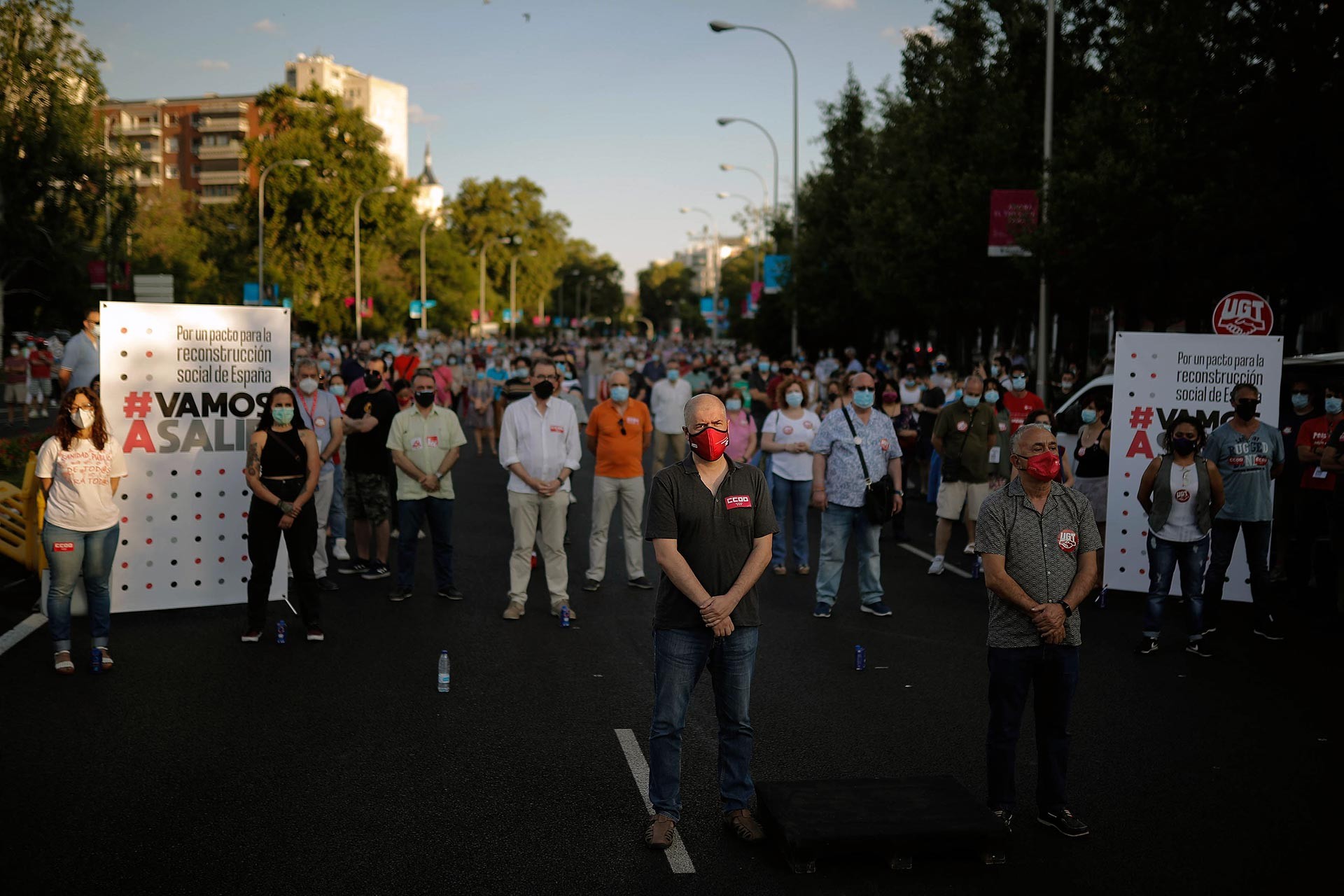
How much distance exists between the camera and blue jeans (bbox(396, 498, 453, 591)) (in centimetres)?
1111

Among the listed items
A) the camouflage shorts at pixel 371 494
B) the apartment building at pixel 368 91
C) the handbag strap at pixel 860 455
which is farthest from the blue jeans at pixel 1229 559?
the apartment building at pixel 368 91

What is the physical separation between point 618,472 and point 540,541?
1.33 meters

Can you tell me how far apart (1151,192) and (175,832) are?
17059mm

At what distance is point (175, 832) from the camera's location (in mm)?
5625

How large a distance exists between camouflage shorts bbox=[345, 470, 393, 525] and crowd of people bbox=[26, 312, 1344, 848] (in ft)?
0.06

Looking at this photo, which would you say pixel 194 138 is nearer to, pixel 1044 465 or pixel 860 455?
pixel 860 455

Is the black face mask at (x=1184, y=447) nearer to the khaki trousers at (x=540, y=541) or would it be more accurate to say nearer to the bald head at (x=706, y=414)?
the khaki trousers at (x=540, y=541)

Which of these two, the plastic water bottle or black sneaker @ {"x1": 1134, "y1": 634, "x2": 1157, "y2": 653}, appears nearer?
the plastic water bottle

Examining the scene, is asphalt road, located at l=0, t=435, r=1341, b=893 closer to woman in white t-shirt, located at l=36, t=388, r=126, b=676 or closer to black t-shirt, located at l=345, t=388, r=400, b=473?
woman in white t-shirt, located at l=36, t=388, r=126, b=676

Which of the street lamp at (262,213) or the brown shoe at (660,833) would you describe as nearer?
the brown shoe at (660,833)

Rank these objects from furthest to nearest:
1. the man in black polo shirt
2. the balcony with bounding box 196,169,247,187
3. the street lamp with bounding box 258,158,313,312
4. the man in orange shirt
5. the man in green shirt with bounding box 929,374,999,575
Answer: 1. the balcony with bounding box 196,169,247,187
2. the street lamp with bounding box 258,158,313,312
3. the man in green shirt with bounding box 929,374,999,575
4. the man in orange shirt
5. the man in black polo shirt

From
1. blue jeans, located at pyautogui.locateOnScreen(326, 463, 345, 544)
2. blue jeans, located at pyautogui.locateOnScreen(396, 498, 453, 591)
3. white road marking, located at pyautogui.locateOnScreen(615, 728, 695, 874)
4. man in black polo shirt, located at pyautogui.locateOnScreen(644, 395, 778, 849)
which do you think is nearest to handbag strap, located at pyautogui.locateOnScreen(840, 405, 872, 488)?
blue jeans, located at pyautogui.locateOnScreen(396, 498, 453, 591)

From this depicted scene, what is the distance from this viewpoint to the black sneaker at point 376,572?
40.1ft

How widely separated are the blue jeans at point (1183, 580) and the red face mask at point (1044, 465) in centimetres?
419
